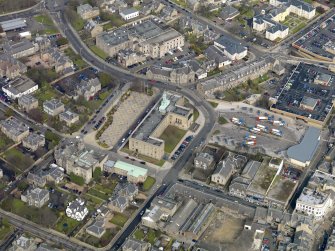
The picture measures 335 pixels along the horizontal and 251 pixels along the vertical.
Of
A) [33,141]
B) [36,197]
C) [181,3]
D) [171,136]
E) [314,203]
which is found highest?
[314,203]

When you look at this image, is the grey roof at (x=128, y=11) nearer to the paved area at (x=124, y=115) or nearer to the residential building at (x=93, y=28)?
the residential building at (x=93, y=28)

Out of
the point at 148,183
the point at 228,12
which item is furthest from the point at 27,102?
the point at 228,12

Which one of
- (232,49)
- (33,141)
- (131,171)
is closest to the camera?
(131,171)

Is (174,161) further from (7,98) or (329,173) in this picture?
(7,98)

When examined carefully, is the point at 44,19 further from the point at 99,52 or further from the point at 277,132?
the point at 277,132

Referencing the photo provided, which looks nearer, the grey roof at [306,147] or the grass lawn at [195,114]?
the grey roof at [306,147]

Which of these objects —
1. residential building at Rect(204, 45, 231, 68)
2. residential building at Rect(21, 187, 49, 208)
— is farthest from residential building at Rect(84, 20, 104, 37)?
residential building at Rect(21, 187, 49, 208)

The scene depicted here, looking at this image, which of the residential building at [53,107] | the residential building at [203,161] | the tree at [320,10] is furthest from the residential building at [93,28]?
the tree at [320,10]
